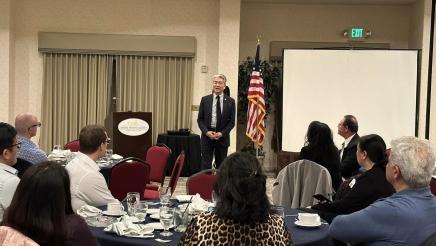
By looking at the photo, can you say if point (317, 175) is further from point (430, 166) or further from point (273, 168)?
point (273, 168)

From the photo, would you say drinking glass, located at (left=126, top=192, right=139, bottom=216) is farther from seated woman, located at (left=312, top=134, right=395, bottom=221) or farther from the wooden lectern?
the wooden lectern

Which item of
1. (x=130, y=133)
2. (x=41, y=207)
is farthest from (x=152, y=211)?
(x=130, y=133)

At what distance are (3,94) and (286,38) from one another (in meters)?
5.50

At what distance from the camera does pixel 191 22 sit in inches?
425

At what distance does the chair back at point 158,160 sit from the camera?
20.5 ft

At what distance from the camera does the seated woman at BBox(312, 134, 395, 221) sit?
147 inches

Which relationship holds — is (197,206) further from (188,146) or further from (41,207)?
(188,146)

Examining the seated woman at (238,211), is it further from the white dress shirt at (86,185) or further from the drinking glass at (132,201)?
the white dress shirt at (86,185)

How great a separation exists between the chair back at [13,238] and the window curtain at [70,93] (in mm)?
8903

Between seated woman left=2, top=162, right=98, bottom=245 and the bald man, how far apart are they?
2.98m

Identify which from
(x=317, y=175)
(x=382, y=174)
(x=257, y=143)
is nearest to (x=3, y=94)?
(x=257, y=143)

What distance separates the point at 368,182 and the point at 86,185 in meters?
1.88

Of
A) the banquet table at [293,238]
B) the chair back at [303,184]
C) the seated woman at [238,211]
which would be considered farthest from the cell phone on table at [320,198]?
the seated woman at [238,211]

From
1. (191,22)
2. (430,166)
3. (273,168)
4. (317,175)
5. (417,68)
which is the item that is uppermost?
(191,22)
